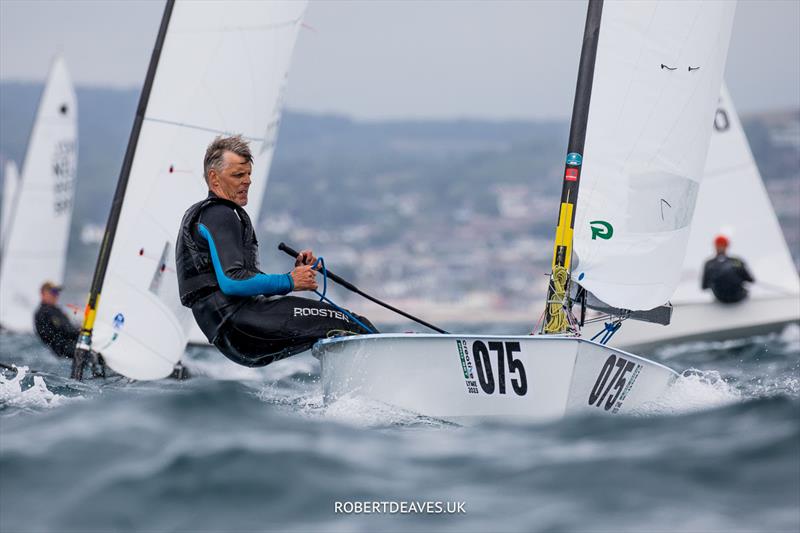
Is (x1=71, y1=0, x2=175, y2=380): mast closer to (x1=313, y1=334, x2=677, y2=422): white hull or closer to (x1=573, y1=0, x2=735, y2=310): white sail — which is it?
(x1=313, y1=334, x2=677, y2=422): white hull

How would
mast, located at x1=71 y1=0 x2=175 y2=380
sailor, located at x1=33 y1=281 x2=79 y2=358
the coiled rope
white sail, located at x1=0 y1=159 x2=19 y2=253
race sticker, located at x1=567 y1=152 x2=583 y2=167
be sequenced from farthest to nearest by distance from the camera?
white sail, located at x1=0 y1=159 x2=19 y2=253
sailor, located at x1=33 y1=281 x2=79 y2=358
mast, located at x1=71 y1=0 x2=175 y2=380
race sticker, located at x1=567 y1=152 x2=583 y2=167
the coiled rope

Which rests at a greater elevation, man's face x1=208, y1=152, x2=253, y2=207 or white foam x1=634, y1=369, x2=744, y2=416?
man's face x1=208, y1=152, x2=253, y2=207

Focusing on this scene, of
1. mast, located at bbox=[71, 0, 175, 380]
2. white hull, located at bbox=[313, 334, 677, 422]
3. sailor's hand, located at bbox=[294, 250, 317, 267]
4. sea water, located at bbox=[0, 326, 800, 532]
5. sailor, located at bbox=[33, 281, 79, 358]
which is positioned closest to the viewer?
sea water, located at bbox=[0, 326, 800, 532]

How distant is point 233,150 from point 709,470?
7.32ft

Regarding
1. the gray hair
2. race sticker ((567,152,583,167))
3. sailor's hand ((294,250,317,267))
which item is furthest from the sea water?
race sticker ((567,152,583,167))

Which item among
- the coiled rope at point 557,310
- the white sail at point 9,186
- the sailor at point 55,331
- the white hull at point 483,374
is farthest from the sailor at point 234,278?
the white sail at point 9,186

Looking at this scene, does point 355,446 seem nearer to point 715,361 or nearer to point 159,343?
point 159,343

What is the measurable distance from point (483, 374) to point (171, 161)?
365cm

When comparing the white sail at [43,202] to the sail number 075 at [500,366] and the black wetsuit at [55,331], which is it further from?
the sail number 075 at [500,366]

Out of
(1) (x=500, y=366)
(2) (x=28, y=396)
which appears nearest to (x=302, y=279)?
(1) (x=500, y=366)

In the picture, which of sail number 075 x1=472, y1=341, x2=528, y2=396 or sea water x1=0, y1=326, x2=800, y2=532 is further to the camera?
sail number 075 x1=472, y1=341, x2=528, y2=396

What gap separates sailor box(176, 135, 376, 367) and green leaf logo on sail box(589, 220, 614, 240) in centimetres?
149

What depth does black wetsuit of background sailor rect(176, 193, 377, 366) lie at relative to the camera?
15.1 ft

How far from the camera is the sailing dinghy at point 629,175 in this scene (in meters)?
4.90
